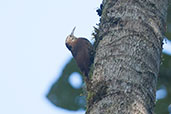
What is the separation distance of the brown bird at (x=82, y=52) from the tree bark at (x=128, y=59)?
3.87 feet

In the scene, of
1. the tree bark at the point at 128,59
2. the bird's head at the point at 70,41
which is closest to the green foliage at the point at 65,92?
the bird's head at the point at 70,41

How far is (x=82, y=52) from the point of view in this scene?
517 centimetres

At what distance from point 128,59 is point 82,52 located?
214cm

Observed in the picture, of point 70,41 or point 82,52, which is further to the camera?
point 70,41

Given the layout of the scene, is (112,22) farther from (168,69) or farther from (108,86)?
A: (168,69)

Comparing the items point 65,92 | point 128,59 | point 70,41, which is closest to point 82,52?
point 70,41

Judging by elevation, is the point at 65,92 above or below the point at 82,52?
below

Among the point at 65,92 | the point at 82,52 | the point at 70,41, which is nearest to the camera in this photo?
the point at 82,52

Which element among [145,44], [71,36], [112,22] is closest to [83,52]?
[71,36]

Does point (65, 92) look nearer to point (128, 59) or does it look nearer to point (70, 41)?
point (70, 41)

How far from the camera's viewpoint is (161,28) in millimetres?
3529

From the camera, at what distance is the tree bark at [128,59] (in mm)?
2859

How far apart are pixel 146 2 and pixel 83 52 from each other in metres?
1.69

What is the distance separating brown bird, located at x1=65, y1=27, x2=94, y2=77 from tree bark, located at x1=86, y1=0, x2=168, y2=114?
1.18 meters
